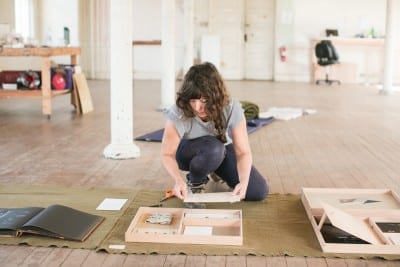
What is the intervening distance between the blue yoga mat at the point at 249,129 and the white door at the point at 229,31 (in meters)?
6.95

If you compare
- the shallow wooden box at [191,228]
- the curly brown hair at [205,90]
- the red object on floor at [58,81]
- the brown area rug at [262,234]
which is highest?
the curly brown hair at [205,90]

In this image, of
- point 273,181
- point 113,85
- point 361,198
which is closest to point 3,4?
point 113,85

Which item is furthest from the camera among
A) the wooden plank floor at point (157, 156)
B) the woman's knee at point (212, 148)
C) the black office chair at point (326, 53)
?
the black office chair at point (326, 53)

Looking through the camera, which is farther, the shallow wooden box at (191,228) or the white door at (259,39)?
the white door at (259,39)

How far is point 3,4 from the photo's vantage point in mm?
11438

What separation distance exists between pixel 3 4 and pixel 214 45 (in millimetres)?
4755

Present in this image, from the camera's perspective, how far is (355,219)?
3.00 meters

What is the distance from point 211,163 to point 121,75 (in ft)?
5.98

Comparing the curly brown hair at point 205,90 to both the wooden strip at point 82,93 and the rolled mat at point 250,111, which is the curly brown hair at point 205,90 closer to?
the rolled mat at point 250,111

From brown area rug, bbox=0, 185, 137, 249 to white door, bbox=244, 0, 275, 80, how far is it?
35.4 ft

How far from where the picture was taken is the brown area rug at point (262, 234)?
273 cm

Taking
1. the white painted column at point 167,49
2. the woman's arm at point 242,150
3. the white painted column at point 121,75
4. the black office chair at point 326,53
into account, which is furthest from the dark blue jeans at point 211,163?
the black office chair at point 326,53

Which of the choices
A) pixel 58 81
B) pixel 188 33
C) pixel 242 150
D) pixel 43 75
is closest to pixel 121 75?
pixel 242 150

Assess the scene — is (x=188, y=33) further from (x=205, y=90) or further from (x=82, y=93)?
(x=205, y=90)
